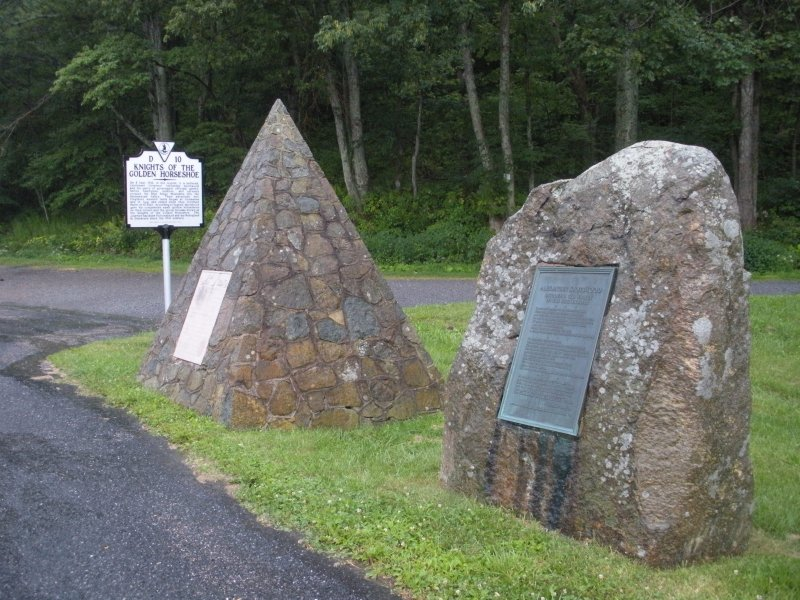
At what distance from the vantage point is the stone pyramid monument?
22.5 feet

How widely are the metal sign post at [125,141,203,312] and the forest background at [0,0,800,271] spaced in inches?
387

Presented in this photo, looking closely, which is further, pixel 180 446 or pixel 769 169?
pixel 769 169

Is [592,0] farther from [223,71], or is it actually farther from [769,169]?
[223,71]

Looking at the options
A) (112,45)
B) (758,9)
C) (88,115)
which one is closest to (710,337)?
(758,9)

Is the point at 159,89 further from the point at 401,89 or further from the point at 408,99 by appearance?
the point at 401,89

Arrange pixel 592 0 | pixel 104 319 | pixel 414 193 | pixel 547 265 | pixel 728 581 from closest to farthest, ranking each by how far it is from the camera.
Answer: pixel 728 581 < pixel 547 265 < pixel 104 319 < pixel 592 0 < pixel 414 193

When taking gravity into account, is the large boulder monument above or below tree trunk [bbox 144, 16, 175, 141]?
below

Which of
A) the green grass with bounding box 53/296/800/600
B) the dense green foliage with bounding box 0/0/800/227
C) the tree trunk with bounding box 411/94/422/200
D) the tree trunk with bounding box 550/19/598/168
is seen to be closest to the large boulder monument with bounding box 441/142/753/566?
the green grass with bounding box 53/296/800/600

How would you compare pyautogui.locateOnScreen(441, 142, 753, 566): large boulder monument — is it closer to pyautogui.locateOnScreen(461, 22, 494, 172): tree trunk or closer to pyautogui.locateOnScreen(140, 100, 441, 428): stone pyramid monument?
pyautogui.locateOnScreen(140, 100, 441, 428): stone pyramid monument

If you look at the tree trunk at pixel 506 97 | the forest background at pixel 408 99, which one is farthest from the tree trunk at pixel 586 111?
the tree trunk at pixel 506 97

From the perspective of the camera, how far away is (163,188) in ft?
33.0

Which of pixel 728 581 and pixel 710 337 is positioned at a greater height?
pixel 710 337

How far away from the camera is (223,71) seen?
27578 mm

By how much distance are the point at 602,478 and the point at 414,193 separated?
2035 centimetres
